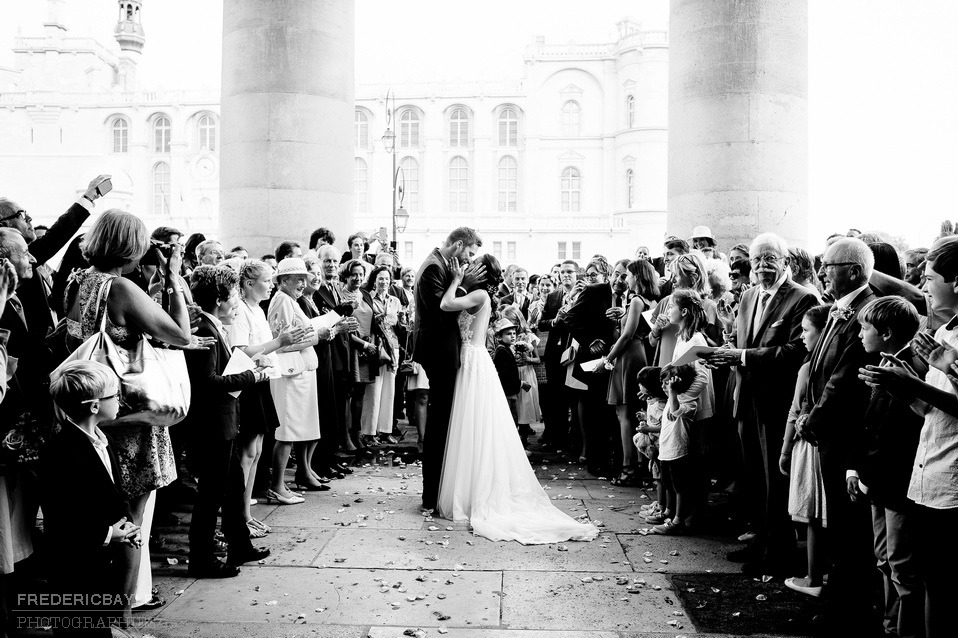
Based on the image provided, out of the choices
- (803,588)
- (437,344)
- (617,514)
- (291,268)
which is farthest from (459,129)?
(803,588)

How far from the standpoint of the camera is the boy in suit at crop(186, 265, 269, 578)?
4.61 meters

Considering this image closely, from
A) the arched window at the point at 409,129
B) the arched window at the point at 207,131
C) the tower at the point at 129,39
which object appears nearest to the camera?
the arched window at the point at 409,129

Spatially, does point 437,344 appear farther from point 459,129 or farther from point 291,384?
point 459,129

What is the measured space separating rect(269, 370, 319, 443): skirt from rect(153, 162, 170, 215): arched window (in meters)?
64.7

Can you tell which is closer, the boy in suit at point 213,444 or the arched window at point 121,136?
the boy in suit at point 213,444

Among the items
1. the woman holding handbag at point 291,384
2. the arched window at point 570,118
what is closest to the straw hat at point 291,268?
the woman holding handbag at point 291,384

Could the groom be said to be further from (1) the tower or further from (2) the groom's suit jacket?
(1) the tower

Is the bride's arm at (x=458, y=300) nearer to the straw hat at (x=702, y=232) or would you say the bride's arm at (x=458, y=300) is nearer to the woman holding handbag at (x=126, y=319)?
the woman holding handbag at (x=126, y=319)

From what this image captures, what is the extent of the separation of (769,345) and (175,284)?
3.50 metres

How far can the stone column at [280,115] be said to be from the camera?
9250 mm

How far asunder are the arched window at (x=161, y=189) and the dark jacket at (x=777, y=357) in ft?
222

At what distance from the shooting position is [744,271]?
264 inches

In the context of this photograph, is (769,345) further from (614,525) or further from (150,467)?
(150,467)

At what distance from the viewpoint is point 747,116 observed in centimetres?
841
